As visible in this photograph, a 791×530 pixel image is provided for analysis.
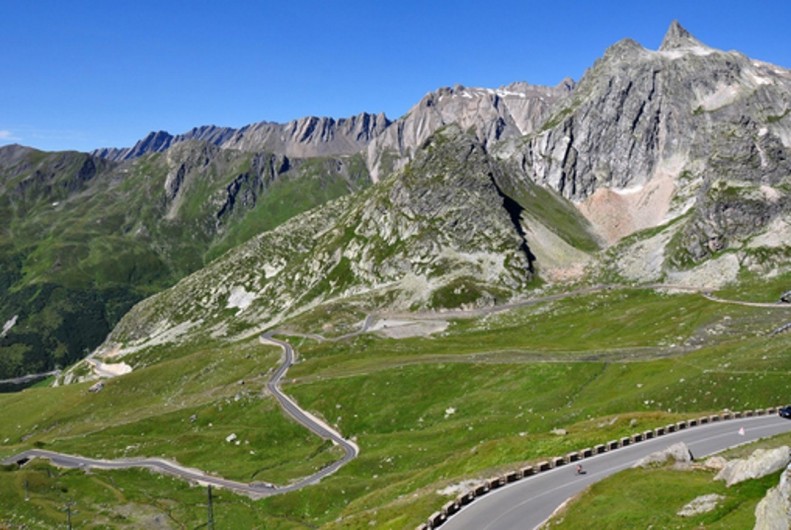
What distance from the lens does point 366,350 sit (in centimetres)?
17300

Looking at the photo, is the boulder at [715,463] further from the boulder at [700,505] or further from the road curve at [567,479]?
the boulder at [700,505]

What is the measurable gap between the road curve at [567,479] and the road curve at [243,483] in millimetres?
51092

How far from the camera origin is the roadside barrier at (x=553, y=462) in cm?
4234

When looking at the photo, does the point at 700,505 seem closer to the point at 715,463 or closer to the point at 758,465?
the point at 758,465

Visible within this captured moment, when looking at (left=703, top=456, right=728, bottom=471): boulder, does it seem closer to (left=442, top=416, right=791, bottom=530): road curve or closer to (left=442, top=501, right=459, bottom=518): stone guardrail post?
(left=442, top=416, right=791, bottom=530): road curve

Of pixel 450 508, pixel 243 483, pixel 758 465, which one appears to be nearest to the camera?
pixel 758 465

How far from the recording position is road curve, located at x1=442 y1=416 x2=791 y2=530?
4106 cm

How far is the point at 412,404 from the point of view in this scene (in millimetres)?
120188

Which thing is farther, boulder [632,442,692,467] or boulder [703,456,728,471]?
boulder [632,442,692,467]

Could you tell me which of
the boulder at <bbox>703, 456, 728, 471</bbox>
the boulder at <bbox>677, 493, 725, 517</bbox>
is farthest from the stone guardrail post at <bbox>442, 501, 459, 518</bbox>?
the boulder at <bbox>703, 456, 728, 471</bbox>

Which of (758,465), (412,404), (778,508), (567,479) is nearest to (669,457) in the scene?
(567,479)

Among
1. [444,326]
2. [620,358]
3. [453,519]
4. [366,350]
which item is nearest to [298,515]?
[453,519]

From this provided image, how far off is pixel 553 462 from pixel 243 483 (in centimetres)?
6339

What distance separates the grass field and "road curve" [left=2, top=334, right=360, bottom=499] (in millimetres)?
2445
